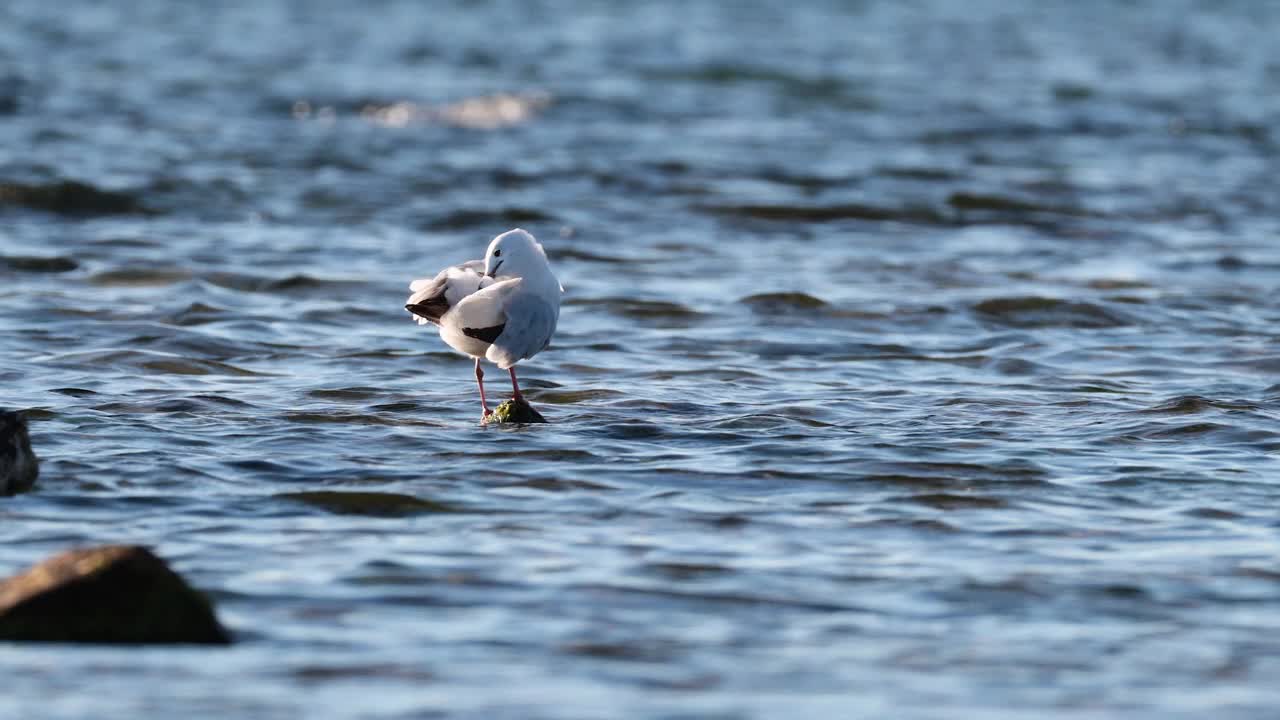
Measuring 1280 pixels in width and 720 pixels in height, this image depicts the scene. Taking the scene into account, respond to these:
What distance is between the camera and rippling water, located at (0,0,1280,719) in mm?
5535

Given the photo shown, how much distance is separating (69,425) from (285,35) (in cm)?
2967

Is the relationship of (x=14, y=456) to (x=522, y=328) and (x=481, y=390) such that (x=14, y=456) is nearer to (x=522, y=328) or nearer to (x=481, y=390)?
(x=522, y=328)

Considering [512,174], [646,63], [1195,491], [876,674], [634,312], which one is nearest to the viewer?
[876,674]

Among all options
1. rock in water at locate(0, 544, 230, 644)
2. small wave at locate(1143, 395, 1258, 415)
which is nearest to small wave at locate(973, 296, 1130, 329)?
small wave at locate(1143, 395, 1258, 415)

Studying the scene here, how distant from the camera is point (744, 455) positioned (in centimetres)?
826

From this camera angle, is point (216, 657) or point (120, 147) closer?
point (216, 657)

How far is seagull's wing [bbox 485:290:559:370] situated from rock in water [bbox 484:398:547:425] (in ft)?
0.64

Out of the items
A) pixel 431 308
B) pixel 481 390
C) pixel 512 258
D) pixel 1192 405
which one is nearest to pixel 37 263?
pixel 481 390

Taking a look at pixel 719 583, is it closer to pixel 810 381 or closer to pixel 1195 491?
pixel 1195 491

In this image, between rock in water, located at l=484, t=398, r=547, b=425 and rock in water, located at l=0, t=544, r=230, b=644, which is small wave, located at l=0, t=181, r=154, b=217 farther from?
rock in water, located at l=0, t=544, r=230, b=644

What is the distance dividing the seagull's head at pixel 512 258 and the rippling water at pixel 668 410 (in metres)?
0.71

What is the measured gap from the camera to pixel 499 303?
343 inches

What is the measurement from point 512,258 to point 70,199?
899 cm

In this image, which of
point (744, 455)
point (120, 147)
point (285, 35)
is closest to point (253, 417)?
point (744, 455)
